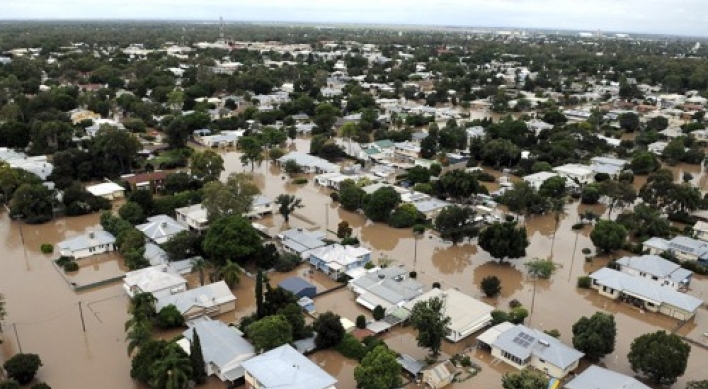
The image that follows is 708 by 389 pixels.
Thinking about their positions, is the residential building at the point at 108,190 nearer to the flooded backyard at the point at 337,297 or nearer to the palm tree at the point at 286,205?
the flooded backyard at the point at 337,297

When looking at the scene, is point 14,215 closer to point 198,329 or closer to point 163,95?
point 198,329

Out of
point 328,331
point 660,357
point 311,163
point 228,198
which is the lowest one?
point 311,163

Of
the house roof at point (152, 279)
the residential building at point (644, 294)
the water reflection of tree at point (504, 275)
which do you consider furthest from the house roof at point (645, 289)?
the house roof at point (152, 279)

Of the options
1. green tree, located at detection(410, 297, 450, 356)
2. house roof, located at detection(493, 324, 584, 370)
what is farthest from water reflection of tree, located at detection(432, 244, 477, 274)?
green tree, located at detection(410, 297, 450, 356)

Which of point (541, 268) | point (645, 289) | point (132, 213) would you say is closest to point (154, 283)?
point (132, 213)

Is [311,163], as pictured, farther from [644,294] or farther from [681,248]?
[644,294]
